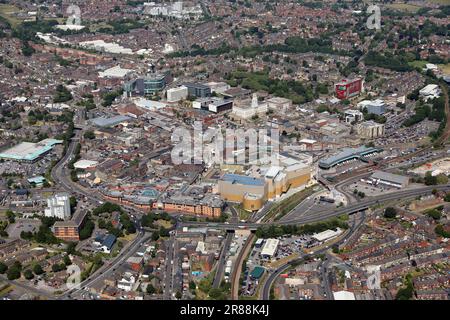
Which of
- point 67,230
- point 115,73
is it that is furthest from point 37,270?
point 115,73

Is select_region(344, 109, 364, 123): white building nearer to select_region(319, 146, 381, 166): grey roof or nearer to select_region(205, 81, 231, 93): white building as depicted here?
select_region(319, 146, 381, 166): grey roof

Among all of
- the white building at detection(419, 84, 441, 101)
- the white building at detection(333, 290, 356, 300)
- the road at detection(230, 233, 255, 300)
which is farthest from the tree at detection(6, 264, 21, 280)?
the white building at detection(419, 84, 441, 101)

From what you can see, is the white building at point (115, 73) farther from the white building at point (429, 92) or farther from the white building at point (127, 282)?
the white building at point (127, 282)

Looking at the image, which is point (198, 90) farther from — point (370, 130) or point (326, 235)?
point (326, 235)
